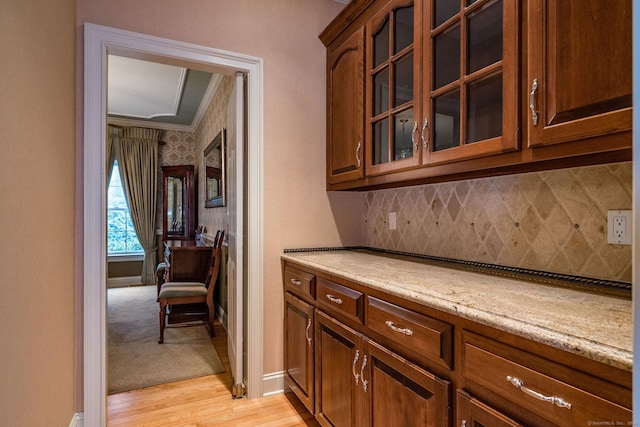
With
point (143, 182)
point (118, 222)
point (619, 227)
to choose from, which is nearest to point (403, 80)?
point (619, 227)

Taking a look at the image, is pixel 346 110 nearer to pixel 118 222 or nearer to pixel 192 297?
pixel 192 297

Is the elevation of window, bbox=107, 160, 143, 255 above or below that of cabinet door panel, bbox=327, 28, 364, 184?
below

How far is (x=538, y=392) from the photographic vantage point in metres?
0.76

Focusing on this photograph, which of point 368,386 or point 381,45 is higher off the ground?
point 381,45

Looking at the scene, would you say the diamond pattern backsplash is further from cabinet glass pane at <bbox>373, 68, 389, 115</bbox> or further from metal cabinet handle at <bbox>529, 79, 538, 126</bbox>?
cabinet glass pane at <bbox>373, 68, 389, 115</bbox>

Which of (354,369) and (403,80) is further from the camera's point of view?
(403,80)

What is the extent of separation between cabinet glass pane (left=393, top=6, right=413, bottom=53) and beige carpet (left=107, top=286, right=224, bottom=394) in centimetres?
259

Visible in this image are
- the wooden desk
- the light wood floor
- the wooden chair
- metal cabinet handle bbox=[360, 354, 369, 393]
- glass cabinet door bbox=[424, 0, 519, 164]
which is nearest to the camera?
glass cabinet door bbox=[424, 0, 519, 164]

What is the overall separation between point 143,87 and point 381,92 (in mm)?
3657

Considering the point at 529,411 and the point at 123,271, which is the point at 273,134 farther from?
the point at 123,271

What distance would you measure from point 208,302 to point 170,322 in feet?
1.54

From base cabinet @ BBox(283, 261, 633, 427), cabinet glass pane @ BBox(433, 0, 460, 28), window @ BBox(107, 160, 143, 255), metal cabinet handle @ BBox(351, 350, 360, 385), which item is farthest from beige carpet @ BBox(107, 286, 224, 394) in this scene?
cabinet glass pane @ BBox(433, 0, 460, 28)

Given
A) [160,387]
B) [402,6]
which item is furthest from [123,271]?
[402,6]

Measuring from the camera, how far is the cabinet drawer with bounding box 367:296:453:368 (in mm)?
1012
